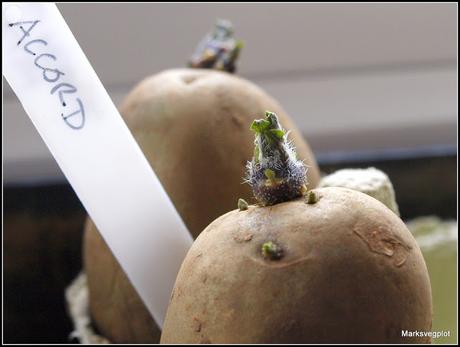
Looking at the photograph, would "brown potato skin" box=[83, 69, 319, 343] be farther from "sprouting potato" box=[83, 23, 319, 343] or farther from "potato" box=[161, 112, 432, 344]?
"potato" box=[161, 112, 432, 344]

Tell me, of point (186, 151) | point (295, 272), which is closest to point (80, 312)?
point (186, 151)

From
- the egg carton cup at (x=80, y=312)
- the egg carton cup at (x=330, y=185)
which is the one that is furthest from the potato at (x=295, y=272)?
the egg carton cup at (x=80, y=312)

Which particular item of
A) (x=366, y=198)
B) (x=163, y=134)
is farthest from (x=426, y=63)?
(x=366, y=198)

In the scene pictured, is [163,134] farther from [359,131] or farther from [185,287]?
[359,131]

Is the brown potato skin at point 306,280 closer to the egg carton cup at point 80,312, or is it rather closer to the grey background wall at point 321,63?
the egg carton cup at point 80,312

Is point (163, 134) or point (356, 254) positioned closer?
point (356, 254)

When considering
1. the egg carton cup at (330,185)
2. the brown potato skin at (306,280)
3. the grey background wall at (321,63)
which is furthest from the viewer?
the grey background wall at (321,63)
